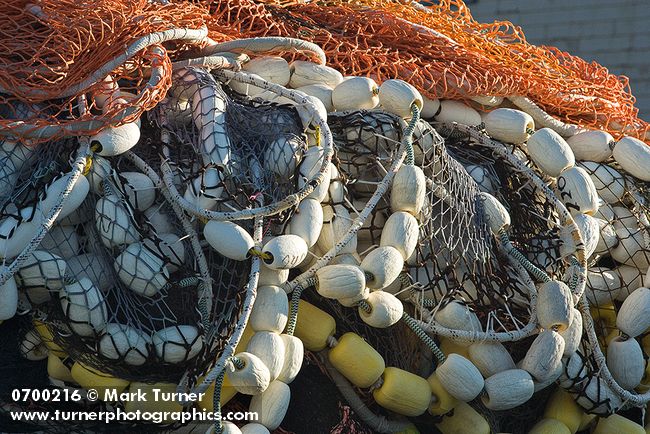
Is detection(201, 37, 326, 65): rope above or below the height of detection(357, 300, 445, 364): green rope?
above

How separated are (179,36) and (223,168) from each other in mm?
351

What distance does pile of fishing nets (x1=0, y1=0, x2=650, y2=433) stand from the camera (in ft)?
6.64

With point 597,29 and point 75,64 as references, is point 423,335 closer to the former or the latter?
point 75,64

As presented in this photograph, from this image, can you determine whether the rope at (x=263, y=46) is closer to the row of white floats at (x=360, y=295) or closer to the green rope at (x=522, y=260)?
the row of white floats at (x=360, y=295)

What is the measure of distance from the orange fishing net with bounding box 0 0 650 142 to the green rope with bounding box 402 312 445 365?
680 millimetres

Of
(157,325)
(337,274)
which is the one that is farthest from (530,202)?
Result: (157,325)

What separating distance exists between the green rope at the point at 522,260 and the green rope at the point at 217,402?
0.76m

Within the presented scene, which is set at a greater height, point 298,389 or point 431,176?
point 431,176

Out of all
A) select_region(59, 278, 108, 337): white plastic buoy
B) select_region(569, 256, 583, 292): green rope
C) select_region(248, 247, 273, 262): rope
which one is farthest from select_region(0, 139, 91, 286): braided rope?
select_region(569, 256, 583, 292): green rope

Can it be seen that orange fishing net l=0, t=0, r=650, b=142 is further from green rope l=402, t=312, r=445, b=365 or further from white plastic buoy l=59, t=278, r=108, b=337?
green rope l=402, t=312, r=445, b=365

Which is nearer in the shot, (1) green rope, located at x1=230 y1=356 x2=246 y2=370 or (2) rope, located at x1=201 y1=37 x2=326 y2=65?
(1) green rope, located at x1=230 y1=356 x2=246 y2=370

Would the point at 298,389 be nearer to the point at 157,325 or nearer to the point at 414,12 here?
the point at 157,325

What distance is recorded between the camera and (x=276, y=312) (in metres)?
2.06

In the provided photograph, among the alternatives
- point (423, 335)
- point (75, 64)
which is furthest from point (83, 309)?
point (423, 335)
